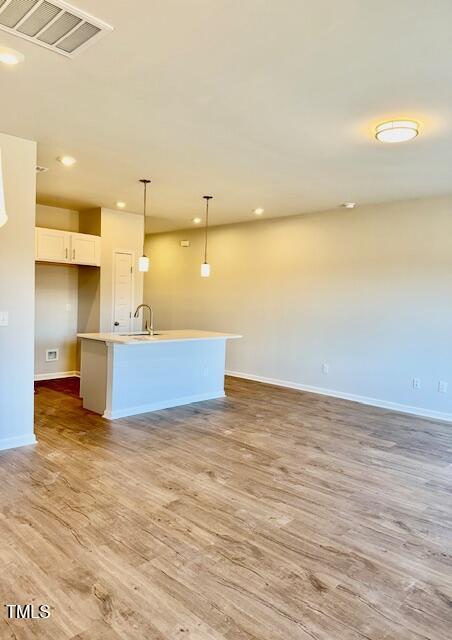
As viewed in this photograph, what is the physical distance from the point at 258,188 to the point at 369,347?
8.44ft

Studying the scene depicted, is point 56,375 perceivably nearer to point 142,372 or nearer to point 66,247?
point 66,247

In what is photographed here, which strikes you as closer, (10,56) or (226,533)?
(10,56)

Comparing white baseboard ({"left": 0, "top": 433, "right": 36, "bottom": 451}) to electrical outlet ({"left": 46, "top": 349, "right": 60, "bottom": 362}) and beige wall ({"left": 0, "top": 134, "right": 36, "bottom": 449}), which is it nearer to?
beige wall ({"left": 0, "top": 134, "right": 36, "bottom": 449})

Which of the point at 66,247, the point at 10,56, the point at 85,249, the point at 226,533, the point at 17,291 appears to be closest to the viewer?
the point at 10,56

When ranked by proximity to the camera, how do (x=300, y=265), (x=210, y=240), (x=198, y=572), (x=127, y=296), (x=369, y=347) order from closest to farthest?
(x=198, y=572)
(x=369, y=347)
(x=300, y=265)
(x=127, y=296)
(x=210, y=240)

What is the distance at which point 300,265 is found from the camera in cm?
648

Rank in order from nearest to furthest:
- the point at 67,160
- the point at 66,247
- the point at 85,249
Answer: the point at 67,160, the point at 66,247, the point at 85,249

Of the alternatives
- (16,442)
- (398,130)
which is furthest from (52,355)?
(398,130)

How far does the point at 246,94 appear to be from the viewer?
272cm

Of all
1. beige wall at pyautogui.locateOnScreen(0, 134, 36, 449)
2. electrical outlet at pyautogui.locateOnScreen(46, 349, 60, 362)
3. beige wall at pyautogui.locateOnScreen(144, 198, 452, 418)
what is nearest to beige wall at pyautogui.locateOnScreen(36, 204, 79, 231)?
electrical outlet at pyautogui.locateOnScreen(46, 349, 60, 362)

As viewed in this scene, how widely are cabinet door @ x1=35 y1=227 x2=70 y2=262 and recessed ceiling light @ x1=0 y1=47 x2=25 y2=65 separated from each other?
362cm

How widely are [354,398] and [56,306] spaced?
15.4 ft

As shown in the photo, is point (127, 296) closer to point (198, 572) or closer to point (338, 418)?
point (338, 418)

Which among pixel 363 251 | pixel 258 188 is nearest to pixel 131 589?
pixel 258 188
